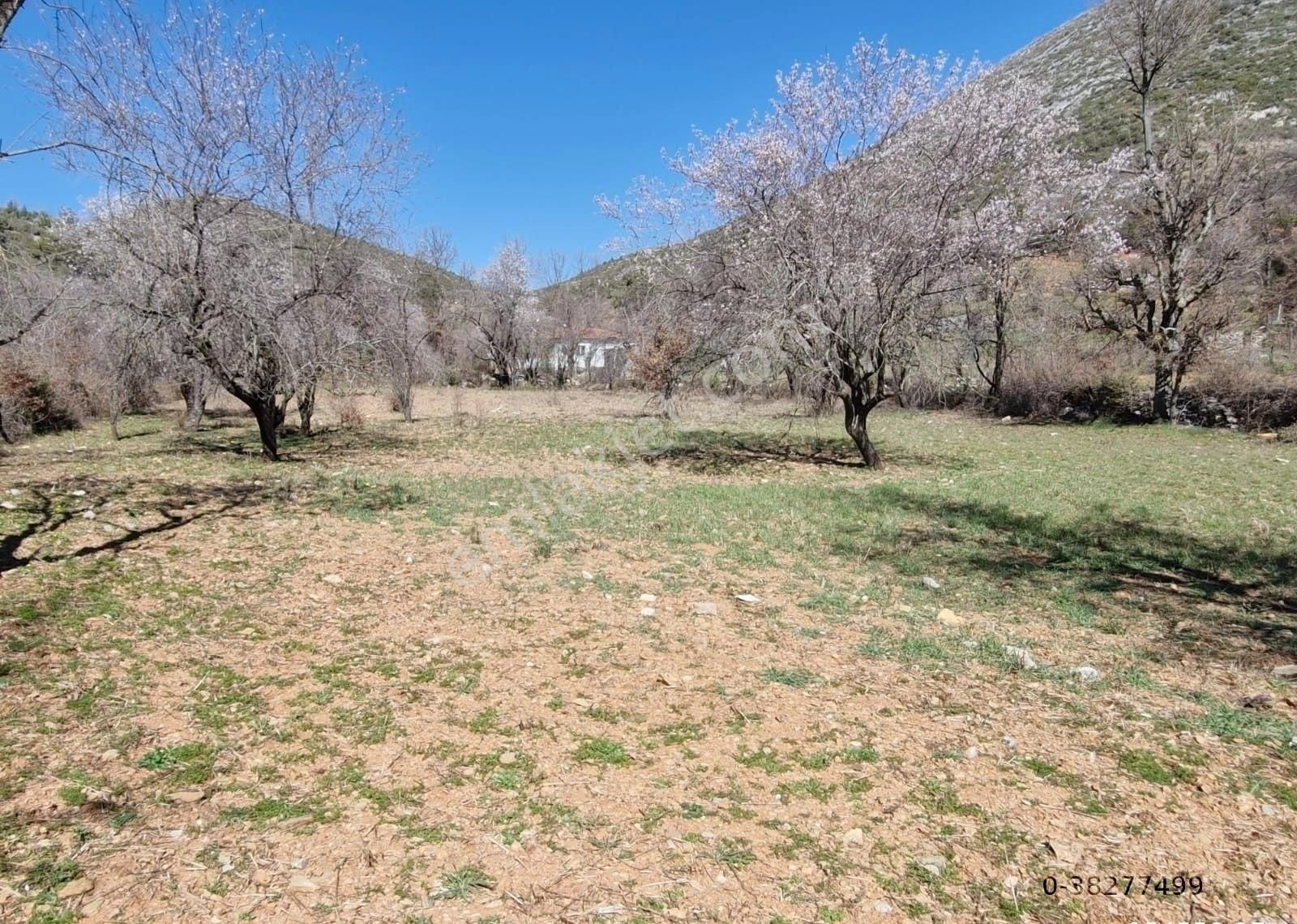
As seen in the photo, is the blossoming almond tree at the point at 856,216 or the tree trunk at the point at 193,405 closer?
the blossoming almond tree at the point at 856,216

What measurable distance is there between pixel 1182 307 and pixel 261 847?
18.5 m

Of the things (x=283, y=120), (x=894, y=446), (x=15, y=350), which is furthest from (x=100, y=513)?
(x=894, y=446)

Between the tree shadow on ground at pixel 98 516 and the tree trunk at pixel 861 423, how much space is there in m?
8.30

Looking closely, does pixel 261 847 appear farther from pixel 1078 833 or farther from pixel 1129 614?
pixel 1129 614

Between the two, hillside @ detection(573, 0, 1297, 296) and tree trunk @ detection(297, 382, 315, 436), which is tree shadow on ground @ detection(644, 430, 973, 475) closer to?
tree trunk @ detection(297, 382, 315, 436)

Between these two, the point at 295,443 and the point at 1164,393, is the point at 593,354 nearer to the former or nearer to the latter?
the point at 295,443

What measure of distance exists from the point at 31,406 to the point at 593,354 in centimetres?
2414

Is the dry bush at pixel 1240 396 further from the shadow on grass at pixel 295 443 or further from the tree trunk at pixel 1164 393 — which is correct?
the shadow on grass at pixel 295 443

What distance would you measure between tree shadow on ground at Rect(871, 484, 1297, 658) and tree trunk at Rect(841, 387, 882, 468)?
9.20 feet

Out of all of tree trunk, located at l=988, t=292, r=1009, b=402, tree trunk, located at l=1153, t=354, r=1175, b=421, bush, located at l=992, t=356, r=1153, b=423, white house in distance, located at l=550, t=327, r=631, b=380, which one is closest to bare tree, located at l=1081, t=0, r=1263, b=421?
tree trunk, located at l=1153, t=354, r=1175, b=421

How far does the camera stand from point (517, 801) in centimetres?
245

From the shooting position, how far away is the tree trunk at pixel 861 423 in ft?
32.4

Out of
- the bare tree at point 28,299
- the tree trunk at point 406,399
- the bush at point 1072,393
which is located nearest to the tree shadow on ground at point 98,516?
the bare tree at point 28,299

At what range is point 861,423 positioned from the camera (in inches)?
394
